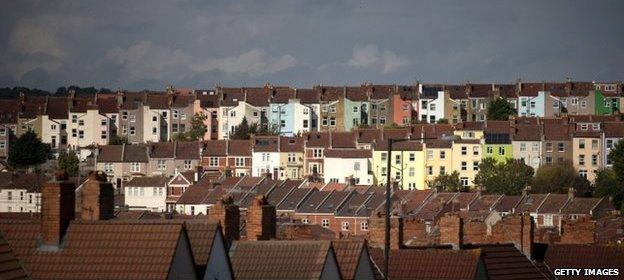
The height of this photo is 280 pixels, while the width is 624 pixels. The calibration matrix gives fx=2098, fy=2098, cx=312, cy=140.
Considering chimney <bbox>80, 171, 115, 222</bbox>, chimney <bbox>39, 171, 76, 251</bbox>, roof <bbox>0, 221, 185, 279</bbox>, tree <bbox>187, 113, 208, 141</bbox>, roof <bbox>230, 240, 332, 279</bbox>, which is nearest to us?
roof <bbox>0, 221, 185, 279</bbox>

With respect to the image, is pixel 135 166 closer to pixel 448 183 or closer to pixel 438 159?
pixel 438 159

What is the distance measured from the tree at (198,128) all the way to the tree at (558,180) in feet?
135

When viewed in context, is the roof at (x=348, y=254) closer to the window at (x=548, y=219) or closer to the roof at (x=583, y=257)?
the roof at (x=583, y=257)

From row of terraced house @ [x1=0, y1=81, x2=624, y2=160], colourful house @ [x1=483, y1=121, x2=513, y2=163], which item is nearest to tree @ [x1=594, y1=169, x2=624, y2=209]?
colourful house @ [x1=483, y1=121, x2=513, y2=163]

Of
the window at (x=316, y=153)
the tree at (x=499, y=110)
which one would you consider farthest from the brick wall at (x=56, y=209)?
the tree at (x=499, y=110)

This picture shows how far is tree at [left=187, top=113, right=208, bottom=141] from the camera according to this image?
18325 centimetres

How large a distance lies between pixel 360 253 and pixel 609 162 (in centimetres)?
12451

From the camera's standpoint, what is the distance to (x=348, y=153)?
157 m

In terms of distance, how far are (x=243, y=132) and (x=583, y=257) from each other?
13196 cm

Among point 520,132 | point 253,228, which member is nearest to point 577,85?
point 520,132

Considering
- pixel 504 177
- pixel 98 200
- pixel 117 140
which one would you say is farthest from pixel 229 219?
pixel 117 140

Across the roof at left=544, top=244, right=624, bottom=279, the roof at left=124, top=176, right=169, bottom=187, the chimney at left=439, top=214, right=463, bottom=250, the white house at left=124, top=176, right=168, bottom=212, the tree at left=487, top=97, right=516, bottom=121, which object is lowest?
the white house at left=124, top=176, right=168, bottom=212

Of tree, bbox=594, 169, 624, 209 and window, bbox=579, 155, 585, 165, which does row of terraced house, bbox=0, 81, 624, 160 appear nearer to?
window, bbox=579, 155, 585, 165

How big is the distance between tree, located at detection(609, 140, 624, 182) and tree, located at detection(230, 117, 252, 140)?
130 ft
